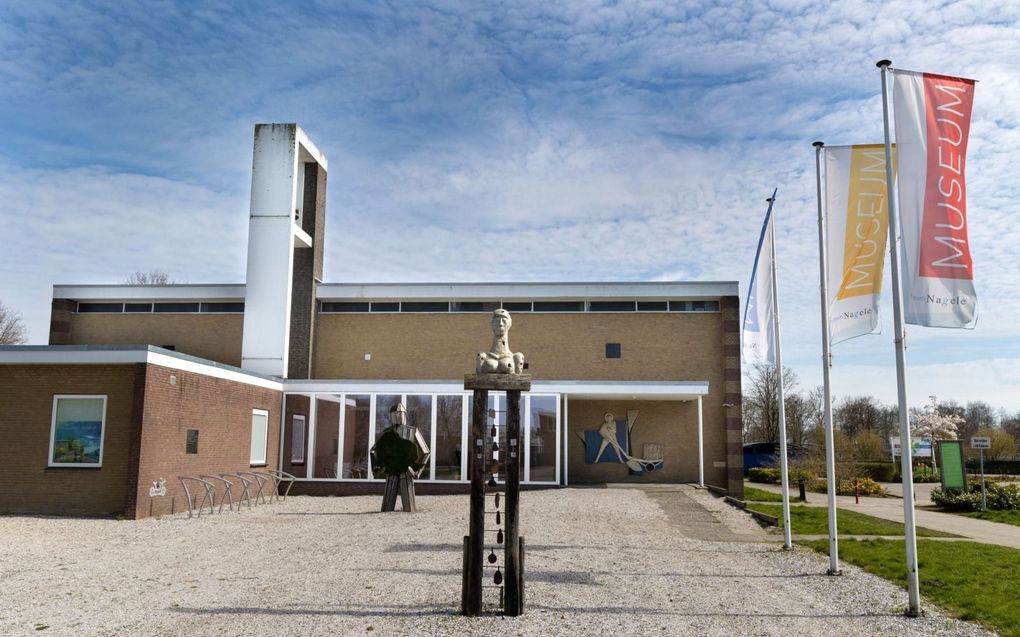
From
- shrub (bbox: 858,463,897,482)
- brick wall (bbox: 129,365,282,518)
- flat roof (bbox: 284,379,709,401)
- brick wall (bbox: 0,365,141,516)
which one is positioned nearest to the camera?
brick wall (bbox: 0,365,141,516)

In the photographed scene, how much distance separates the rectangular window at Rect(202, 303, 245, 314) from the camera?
2634cm

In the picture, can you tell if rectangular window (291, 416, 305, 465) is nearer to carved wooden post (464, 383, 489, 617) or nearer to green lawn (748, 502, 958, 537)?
green lawn (748, 502, 958, 537)

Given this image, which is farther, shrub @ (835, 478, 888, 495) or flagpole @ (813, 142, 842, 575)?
shrub @ (835, 478, 888, 495)

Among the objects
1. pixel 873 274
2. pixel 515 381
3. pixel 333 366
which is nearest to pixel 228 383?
pixel 333 366

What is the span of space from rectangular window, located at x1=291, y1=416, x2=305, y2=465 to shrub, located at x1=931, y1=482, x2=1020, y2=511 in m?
17.8

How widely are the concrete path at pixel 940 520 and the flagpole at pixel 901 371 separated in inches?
260

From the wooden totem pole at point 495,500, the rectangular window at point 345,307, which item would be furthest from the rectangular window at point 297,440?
the wooden totem pole at point 495,500

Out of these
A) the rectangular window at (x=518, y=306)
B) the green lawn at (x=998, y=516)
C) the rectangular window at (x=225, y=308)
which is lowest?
the green lawn at (x=998, y=516)

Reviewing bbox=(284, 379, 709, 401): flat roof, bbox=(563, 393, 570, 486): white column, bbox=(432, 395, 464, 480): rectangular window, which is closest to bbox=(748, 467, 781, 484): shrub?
bbox=(563, 393, 570, 486): white column

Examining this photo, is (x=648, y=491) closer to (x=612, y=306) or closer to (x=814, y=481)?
(x=612, y=306)

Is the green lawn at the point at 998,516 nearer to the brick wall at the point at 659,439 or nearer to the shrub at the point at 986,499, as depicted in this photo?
the shrub at the point at 986,499

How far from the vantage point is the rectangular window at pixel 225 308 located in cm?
2634

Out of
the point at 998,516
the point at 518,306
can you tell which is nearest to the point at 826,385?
the point at 998,516

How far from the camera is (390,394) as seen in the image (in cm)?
2225
